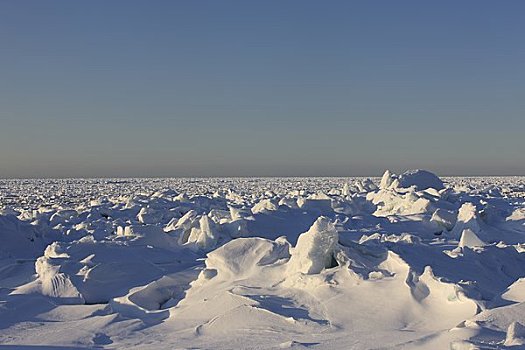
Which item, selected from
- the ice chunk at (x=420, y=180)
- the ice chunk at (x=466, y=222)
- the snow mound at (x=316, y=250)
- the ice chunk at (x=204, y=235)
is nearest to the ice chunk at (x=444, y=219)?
the ice chunk at (x=466, y=222)

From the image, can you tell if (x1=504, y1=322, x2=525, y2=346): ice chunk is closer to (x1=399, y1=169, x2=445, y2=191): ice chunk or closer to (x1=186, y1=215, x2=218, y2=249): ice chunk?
(x1=186, y1=215, x2=218, y2=249): ice chunk

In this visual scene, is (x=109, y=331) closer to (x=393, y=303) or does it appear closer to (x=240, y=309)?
(x=240, y=309)

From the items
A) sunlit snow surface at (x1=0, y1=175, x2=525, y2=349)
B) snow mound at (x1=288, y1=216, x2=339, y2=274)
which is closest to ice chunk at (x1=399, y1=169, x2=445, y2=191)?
sunlit snow surface at (x1=0, y1=175, x2=525, y2=349)

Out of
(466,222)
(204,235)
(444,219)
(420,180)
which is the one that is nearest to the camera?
(204,235)

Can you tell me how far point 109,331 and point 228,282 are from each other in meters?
1.44

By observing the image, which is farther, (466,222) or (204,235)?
(466,222)

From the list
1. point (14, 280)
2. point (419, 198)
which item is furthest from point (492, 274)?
point (419, 198)

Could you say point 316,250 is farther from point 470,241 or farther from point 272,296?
point 470,241

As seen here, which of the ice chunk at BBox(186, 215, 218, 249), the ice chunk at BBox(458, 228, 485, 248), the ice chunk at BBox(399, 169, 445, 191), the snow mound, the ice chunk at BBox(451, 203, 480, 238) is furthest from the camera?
the ice chunk at BBox(399, 169, 445, 191)

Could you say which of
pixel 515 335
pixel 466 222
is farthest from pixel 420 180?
pixel 515 335

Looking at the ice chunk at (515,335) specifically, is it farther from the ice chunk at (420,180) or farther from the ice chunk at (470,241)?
the ice chunk at (420,180)

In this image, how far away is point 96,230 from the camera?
1388 centimetres

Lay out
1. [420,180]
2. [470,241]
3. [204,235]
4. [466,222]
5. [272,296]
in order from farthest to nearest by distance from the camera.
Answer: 1. [420,180]
2. [466,222]
3. [204,235]
4. [470,241]
5. [272,296]

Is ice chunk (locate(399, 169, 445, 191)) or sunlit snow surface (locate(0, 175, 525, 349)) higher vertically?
Result: ice chunk (locate(399, 169, 445, 191))
